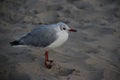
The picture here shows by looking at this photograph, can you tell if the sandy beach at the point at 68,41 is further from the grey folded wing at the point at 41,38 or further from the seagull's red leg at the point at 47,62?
the grey folded wing at the point at 41,38

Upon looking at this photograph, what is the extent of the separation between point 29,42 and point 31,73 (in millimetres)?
509

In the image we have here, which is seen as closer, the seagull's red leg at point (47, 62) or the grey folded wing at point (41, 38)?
the grey folded wing at point (41, 38)

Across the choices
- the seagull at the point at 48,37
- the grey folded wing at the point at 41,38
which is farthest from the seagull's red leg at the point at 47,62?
the grey folded wing at the point at 41,38

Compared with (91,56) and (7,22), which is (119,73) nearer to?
(91,56)

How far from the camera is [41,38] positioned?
508 centimetres

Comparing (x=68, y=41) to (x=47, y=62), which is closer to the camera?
(x=47, y=62)

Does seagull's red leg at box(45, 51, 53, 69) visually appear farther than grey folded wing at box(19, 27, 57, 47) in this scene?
Yes

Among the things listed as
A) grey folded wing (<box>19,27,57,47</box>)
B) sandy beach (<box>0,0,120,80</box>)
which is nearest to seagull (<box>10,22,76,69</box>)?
grey folded wing (<box>19,27,57,47</box>)

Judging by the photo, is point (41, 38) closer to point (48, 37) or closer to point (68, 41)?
point (48, 37)

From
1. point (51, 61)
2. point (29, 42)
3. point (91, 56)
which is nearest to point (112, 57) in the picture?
point (91, 56)

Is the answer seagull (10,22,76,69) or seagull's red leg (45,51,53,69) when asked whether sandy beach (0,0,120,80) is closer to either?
seagull's red leg (45,51,53,69)

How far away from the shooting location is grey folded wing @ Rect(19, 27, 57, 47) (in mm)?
5035

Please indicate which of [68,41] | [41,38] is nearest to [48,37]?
[41,38]

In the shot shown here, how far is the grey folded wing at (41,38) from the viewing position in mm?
5035
